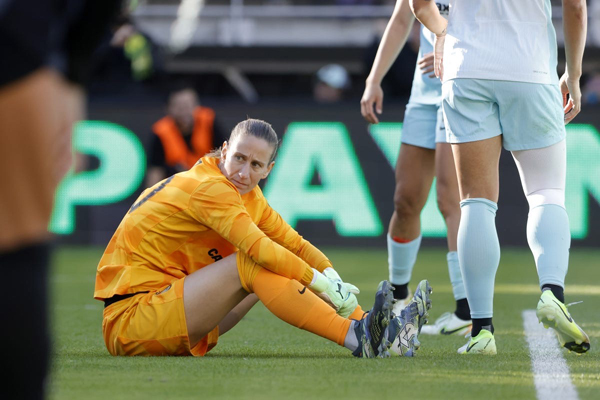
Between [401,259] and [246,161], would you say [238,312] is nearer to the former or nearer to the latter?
[246,161]

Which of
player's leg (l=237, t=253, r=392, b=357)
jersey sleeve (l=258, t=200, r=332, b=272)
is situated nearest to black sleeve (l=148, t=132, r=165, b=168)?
jersey sleeve (l=258, t=200, r=332, b=272)

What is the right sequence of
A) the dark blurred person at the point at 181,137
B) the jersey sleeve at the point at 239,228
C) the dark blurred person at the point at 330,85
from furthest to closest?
the dark blurred person at the point at 330,85
the dark blurred person at the point at 181,137
the jersey sleeve at the point at 239,228

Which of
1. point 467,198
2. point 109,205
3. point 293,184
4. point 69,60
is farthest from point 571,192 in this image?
point 69,60

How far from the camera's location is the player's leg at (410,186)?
5086 mm

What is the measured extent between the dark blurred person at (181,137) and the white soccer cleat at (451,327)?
17.1 feet

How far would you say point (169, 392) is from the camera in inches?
119

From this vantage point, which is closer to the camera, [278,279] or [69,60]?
[69,60]

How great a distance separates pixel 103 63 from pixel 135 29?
1.88ft

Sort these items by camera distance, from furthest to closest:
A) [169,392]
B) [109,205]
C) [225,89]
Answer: [225,89] < [109,205] < [169,392]

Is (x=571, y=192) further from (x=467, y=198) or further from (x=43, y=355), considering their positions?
(x=43, y=355)

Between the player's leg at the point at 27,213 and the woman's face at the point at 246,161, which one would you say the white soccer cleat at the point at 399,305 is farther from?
the player's leg at the point at 27,213

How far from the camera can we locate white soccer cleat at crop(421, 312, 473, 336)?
16.1 ft

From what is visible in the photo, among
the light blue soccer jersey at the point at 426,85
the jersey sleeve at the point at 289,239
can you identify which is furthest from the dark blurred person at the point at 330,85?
the jersey sleeve at the point at 289,239

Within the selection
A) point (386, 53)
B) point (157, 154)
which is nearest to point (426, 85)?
point (386, 53)
